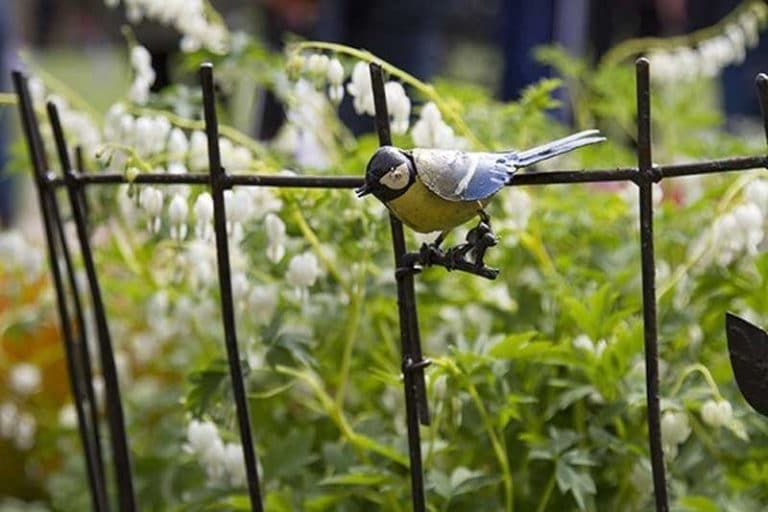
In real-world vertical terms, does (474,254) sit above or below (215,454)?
above

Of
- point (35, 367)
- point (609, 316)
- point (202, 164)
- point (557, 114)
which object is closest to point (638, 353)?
point (609, 316)

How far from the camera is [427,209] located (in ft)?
1.48

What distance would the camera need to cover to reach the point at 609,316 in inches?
23.6

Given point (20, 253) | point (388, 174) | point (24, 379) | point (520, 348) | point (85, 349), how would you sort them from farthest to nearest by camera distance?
point (24, 379) < point (20, 253) < point (85, 349) < point (520, 348) < point (388, 174)

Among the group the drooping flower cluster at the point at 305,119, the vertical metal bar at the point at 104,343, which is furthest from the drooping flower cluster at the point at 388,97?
the vertical metal bar at the point at 104,343

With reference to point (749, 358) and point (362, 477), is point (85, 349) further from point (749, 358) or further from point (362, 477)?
point (749, 358)

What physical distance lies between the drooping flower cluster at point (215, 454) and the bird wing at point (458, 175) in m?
0.23

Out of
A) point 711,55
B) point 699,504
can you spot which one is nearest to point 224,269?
point 699,504

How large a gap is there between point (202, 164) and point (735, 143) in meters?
0.35

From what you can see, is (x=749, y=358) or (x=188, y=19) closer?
(x=749, y=358)

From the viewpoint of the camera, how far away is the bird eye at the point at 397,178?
445 mm

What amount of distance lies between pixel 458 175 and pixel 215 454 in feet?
0.81

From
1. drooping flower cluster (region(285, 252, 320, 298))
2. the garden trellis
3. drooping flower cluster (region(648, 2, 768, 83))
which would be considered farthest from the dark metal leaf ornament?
drooping flower cluster (region(648, 2, 768, 83))

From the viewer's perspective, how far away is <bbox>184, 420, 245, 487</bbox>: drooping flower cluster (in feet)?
2.00
